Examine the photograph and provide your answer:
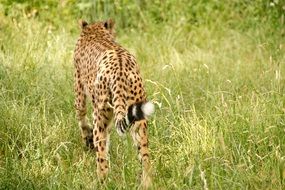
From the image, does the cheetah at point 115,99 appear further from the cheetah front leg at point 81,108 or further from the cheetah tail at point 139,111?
the cheetah front leg at point 81,108

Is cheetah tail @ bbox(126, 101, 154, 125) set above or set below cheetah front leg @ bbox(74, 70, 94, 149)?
above

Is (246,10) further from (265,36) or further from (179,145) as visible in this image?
(179,145)

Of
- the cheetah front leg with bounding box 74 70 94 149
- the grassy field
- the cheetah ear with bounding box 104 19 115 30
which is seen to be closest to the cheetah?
the grassy field

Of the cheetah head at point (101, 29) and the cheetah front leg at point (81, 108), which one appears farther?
the cheetah head at point (101, 29)

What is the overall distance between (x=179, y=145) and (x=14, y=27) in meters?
3.46

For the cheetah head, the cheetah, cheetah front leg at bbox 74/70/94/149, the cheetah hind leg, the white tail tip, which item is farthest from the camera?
the cheetah head

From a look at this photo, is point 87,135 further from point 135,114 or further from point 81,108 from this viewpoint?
point 135,114

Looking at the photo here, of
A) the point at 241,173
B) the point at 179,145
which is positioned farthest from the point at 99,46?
the point at 241,173

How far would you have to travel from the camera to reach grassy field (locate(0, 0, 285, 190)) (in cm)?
453

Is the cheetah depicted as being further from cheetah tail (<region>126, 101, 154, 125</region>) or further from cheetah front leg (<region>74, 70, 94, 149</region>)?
cheetah front leg (<region>74, 70, 94, 149</region>)

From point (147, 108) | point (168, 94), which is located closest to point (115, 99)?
point (147, 108)

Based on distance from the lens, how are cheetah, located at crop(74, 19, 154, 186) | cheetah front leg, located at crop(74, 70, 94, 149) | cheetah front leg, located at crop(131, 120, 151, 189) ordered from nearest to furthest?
1. cheetah, located at crop(74, 19, 154, 186)
2. cheetah front leg, located at crop(131, 120, 151, 189)
3. cheetah front leg, located at crop(74, 70, 94, 149)

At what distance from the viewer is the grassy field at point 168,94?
4.53m

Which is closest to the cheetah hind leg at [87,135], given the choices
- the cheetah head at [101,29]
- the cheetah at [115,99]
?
the cheetah at [115,99]
